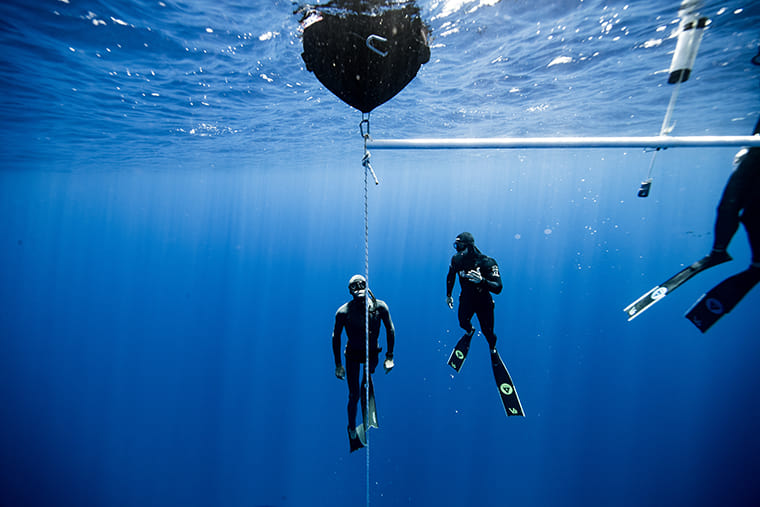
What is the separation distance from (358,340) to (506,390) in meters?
2.82

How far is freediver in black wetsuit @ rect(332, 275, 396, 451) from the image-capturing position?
12.8 ft

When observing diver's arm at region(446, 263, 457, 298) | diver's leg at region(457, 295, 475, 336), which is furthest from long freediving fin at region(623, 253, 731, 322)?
diver's arm at region(446, 263, 457, 298)

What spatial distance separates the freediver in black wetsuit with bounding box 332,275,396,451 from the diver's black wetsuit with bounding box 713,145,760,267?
3.71 meters

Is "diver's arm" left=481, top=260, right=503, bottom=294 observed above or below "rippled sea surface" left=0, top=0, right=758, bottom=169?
below

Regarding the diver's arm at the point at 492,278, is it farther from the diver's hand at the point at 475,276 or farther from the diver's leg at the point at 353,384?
the diver's leg at the point at 353,384

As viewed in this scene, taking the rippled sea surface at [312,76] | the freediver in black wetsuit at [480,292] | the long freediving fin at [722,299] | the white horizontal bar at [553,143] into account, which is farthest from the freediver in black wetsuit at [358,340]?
the rippled sea surface at [312,76]

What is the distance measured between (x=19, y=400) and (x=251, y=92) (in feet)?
92.3

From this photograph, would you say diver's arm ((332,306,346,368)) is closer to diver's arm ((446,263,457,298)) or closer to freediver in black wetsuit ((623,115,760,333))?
diver's arm ((446,263,457,298))

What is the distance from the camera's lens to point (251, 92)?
7770mm

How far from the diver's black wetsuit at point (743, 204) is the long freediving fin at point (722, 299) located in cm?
16

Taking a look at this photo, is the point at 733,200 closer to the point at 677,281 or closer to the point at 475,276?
the point at 677,281

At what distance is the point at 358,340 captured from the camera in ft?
13.8

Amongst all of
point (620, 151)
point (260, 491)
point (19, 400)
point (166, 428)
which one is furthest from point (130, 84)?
point (620, 151)

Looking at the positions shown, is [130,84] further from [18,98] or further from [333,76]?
[333,76]
